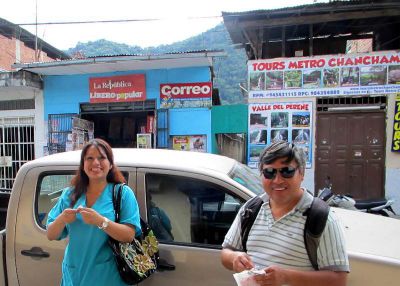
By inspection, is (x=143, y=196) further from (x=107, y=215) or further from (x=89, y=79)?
(x=89, y=79)

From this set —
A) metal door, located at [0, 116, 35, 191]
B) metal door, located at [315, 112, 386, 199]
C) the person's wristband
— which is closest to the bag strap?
the person's wristband

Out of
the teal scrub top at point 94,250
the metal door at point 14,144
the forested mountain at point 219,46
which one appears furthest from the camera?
the forested mountain at point 219,46

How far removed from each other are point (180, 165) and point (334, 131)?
6.19 metres

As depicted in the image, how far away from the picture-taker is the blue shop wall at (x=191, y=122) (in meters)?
8.16

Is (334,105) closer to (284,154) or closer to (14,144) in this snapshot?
(284,154)

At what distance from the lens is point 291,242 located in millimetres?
1338

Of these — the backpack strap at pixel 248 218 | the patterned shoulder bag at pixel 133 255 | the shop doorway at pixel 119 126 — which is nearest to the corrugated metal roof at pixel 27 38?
the shop doorway at pixel 119 126

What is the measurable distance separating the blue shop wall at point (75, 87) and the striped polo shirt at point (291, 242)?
7.16 metres

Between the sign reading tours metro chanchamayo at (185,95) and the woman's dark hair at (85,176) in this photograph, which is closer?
the woman's dark hair at (85,176)

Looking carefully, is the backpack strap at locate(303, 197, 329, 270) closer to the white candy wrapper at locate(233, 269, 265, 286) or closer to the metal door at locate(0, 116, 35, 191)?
the white candy wrapper at locate(233, 269, 265, 286)

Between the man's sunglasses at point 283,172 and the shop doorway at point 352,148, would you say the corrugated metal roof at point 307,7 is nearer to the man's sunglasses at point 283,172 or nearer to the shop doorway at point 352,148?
the shop doorway at point 352,148

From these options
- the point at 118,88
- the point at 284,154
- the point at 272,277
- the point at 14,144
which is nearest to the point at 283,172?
the point at 284,154

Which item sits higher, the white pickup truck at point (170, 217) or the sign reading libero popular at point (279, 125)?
the sign reading libero popular at point (279, 125)

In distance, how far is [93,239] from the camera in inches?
73.2
